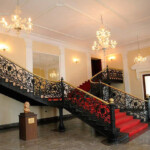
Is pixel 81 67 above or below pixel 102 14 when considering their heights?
below

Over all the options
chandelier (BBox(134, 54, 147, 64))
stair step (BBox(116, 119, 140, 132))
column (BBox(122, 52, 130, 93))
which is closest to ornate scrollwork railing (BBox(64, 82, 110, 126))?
stair step (BBox(116, 119, 140, 132))

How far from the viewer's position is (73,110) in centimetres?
611

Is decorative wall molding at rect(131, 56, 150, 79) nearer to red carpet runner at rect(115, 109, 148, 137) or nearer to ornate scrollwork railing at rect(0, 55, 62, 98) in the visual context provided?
red carpet runner at rect(115, 109, 148, 137)

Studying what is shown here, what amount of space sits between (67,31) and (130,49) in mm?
5160

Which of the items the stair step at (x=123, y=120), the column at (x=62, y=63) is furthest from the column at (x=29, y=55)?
the stair step at (x=123, y=120)

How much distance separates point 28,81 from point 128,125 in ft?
14.2

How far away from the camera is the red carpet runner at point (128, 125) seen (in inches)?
220

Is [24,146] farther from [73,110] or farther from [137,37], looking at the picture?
[137,37]

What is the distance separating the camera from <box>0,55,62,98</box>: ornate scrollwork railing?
5.82 metres

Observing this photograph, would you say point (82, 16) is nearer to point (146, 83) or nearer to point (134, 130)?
point (134, 130)

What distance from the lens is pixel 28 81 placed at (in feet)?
21.3

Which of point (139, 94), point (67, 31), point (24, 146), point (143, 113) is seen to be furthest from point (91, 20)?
point (139, 94)

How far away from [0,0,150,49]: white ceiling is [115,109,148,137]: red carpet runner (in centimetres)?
421

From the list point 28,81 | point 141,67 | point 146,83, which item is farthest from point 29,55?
point 146,83
